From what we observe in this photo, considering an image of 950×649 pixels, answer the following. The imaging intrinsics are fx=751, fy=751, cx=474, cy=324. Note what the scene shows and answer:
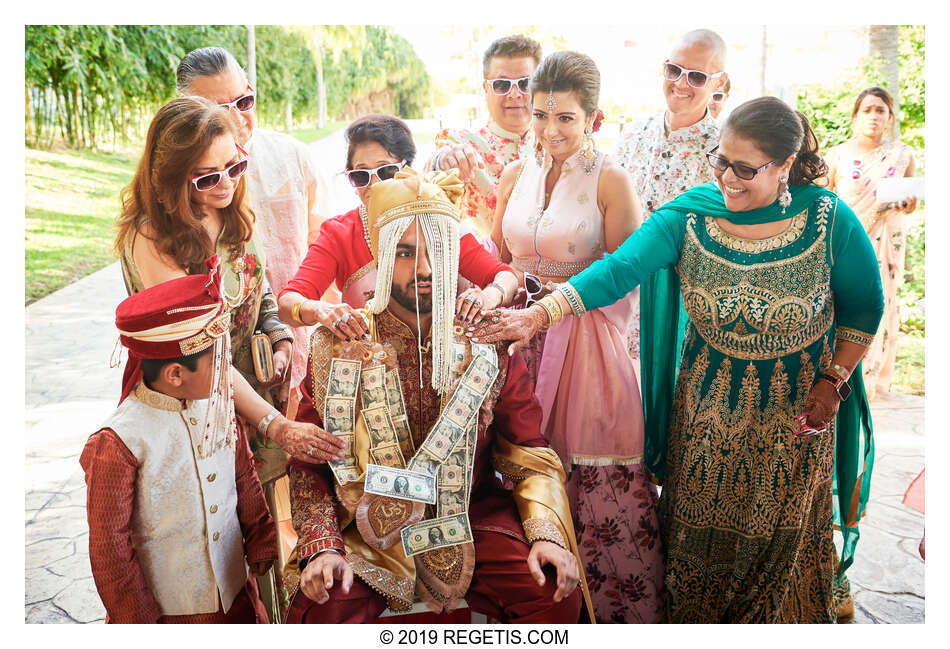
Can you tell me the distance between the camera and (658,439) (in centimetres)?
291

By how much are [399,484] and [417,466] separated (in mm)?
83

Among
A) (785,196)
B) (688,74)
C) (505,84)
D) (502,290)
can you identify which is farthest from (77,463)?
(785,196)

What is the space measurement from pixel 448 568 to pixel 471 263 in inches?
39.1

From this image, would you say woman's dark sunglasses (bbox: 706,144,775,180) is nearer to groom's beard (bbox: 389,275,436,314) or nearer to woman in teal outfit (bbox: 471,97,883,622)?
woman in teal outfit (bbox: 471,97,883,622)

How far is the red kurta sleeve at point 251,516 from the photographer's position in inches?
102

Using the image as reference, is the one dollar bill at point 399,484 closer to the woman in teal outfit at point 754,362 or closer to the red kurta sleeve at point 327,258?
the woman in teal outfit at point 754,362

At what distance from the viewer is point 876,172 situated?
14.0ft

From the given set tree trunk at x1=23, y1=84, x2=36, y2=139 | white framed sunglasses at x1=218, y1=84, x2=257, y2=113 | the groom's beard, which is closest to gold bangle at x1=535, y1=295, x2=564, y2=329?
the groom's beard

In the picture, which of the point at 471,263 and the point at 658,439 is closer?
the point at 471,263

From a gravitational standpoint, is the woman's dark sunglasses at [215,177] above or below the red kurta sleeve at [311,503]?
above

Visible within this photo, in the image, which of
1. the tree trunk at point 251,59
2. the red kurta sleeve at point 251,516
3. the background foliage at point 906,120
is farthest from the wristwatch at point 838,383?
the tree trunk at point 251,59

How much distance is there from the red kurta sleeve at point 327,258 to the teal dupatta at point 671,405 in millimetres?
1115
